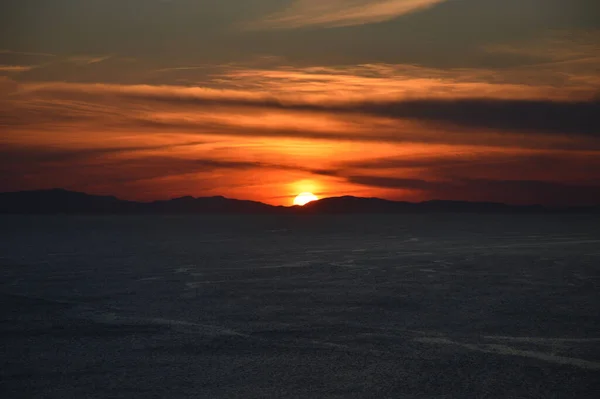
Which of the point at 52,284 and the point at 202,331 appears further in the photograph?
the point at 52,284

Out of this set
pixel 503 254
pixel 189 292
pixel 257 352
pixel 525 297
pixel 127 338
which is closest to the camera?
pixel 257 352

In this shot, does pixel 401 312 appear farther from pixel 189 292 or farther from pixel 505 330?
pixel 189 292

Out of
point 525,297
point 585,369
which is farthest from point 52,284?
point 585,369

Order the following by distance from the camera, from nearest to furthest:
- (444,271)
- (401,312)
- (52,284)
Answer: (401,312) → (52,284) → (444,271)

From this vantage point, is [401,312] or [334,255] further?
[334,255]

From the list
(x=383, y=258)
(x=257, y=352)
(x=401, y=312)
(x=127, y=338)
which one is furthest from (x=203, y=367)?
(x=383, y=258)

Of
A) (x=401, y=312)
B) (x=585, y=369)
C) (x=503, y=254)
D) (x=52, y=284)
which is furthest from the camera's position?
(x=503, y=254)

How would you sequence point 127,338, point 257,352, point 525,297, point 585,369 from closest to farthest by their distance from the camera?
point 585,369, point 257,352, point 127,338, point 525,297

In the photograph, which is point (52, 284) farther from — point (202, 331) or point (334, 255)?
point (334, 255)
